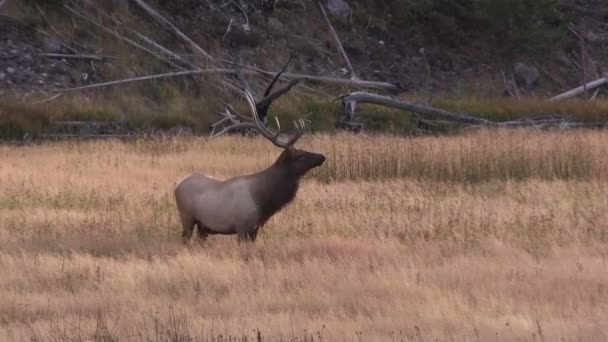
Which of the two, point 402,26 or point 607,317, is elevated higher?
point 402,26

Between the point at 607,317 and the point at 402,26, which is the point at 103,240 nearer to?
the point at 607,317

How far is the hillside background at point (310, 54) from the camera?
82.3 feet

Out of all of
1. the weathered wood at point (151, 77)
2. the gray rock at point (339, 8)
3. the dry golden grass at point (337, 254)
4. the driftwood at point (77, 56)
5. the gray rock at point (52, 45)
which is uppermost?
the gray rock at point (339, 8)

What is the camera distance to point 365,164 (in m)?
16.9

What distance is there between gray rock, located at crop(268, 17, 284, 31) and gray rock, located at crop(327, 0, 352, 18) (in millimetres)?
2359

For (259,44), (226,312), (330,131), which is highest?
(259,44)

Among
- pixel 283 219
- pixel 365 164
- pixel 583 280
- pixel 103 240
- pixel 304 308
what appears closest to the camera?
pixel 304 308

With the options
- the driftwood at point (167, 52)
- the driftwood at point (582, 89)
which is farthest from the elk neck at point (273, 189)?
the driftwood at point (582, 89)

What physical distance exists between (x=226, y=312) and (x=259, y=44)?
2250cm

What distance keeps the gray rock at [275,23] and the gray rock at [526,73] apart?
7635 mm

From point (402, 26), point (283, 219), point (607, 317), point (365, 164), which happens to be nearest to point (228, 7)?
point (402, 26)

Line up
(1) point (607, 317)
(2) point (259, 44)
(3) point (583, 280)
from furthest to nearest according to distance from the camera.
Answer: (2) point (259, 44)
(3) point (583, 280)
(1) point (607, 317)

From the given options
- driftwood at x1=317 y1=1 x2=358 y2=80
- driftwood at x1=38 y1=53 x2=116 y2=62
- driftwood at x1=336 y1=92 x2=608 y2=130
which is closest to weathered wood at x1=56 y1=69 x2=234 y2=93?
driftwood at x1=38 y1=53 x2=116 y2=62

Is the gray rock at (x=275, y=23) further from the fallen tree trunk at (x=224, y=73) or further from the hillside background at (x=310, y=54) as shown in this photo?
the fallen tree trunk at (x=224, y=73)
